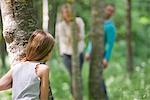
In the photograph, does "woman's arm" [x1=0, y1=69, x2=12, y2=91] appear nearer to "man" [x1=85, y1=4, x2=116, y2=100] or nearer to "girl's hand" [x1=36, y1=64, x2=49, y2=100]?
"girl's hand" [x1=36, y1=64, x2=49, y2=100]

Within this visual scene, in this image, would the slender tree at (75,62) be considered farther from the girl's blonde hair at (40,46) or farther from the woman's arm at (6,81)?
the girl's blonde hair at (40,46)

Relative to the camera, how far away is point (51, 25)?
24.6ft

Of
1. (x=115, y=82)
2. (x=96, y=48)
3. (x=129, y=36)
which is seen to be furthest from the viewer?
(x=129, y=36)

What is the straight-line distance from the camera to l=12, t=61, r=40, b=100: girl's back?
557 cm

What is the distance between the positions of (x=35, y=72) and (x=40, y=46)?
0.26m

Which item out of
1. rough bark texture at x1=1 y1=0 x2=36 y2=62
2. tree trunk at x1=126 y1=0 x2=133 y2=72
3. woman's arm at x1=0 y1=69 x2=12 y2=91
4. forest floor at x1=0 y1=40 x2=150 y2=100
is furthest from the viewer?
tree trunk at x1=126 y1=0 x2=133 y2=72

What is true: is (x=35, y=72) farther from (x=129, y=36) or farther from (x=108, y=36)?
(x=129, y=36)

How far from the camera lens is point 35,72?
559 cm

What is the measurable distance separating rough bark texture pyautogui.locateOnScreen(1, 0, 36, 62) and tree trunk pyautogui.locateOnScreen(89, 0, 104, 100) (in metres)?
5.08

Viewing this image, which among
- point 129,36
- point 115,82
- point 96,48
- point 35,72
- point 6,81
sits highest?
point 35,72

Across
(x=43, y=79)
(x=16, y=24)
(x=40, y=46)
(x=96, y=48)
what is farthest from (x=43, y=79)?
(x=96, y=48)

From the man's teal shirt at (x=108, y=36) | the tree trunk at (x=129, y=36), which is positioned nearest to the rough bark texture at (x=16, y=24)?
the man's teal shirt at (x=108, y=36)

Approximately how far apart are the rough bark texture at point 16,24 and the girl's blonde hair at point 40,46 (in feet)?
2.38

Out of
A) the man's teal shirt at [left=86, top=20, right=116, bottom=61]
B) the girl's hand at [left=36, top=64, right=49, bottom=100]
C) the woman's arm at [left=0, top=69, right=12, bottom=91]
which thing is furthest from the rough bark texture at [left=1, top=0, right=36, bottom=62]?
the man's teal shirt at [left=86, top=20, right=116, bottom=61]
